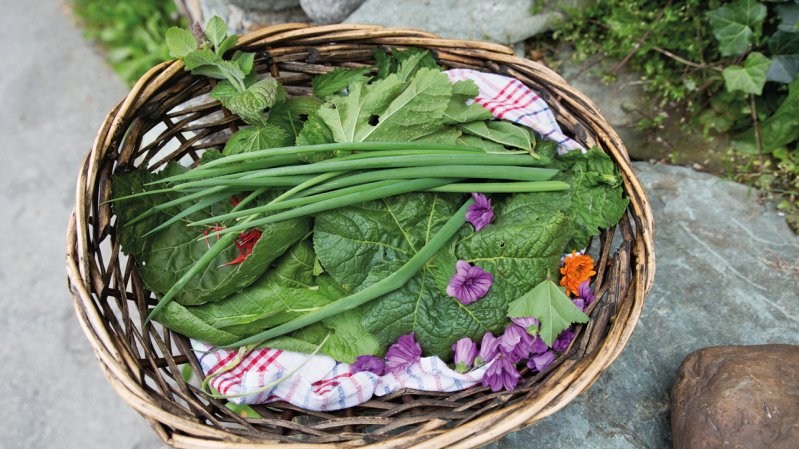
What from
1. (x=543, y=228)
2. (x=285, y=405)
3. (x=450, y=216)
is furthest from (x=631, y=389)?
(x=285, y=405)

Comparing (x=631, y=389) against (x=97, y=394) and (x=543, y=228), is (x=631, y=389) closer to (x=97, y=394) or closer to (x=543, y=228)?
(x=543, y=228)

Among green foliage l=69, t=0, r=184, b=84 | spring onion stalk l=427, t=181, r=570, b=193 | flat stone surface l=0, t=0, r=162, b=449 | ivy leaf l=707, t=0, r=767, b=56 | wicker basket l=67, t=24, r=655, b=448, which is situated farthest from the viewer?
green foliage l=69, t=0, r=184, b=84

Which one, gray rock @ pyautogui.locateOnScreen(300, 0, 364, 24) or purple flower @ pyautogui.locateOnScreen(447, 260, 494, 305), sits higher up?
gray rock @ pyautogui.locateOnScreen(300, 0, 364, 24)

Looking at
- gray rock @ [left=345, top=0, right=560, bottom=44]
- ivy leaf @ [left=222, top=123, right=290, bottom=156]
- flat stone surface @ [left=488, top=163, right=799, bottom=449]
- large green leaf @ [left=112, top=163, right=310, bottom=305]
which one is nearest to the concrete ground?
flat stone surface @ [left=488, top=163, right=799, bottom=449]

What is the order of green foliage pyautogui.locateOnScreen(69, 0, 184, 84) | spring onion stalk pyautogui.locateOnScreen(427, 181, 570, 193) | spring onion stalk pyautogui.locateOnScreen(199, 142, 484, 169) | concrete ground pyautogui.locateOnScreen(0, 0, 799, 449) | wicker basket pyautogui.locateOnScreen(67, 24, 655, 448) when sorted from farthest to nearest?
green foliage pyautogui.locateOnScreen(69, 0, 184, 84) → concrete ground pyautogui.locateOnScreen(0, 0, 799, 449) → spring onion stalk pyautogui.locateOnScreen(427, 181, 570, 193) → spring onion stalk pyautogui.locateOnScreen(199, 142, 484, 169) → wicker basket pyautogui.locateOnScreen(67, 24, 655, 448)

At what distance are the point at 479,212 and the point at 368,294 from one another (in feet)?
1.12

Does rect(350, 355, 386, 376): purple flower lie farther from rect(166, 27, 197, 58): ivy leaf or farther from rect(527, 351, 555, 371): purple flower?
rect(166, 27, 197, 58): ivy leaf

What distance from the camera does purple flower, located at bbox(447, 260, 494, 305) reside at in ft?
4.37

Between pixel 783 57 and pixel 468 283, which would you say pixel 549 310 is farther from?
pixel 783 57

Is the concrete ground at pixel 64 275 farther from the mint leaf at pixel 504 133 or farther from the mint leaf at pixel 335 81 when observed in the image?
the mint leaf at pixel 335 81

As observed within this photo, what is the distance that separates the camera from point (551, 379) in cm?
129

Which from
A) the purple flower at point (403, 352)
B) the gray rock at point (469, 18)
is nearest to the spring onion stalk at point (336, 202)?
the purple flower at point (403, 352)

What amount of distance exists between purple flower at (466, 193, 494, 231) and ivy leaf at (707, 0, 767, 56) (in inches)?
38.0

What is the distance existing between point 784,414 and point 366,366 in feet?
2.88
